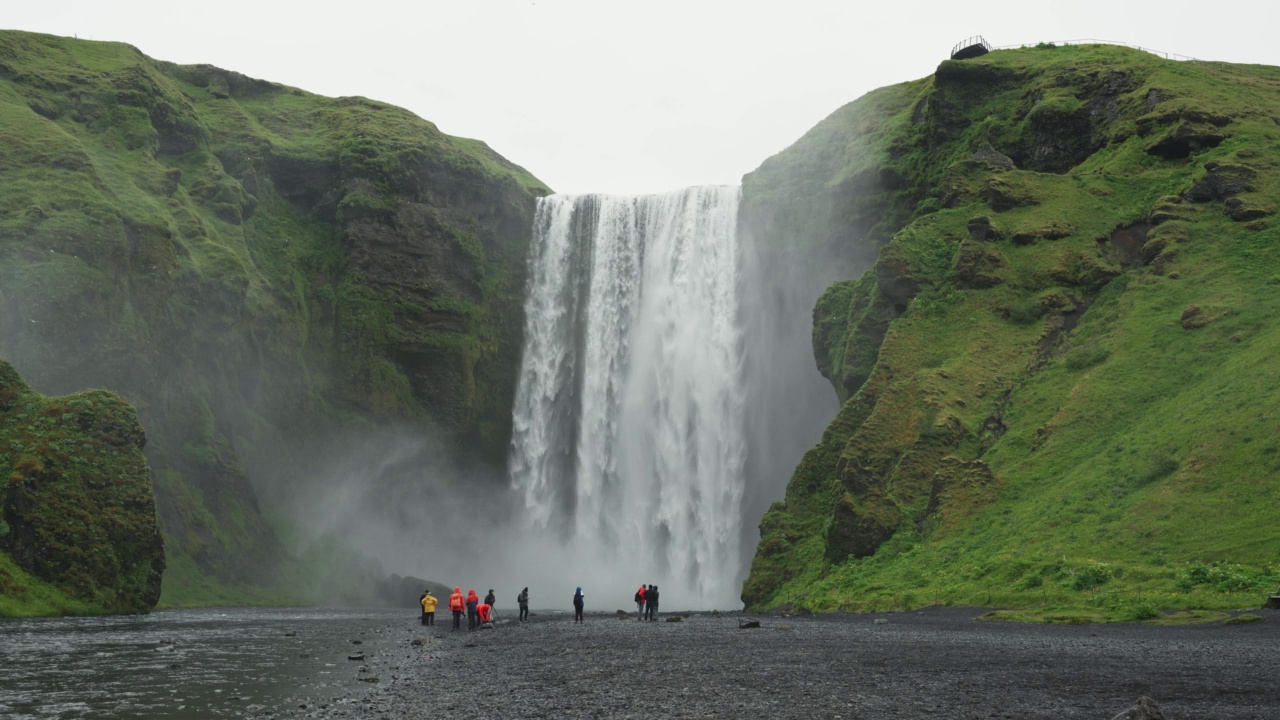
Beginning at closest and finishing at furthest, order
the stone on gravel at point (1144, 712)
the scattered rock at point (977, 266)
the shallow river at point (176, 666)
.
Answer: the stone on gravel at point (1144, 712)
the shallow river at point (176, 666)
the scattered rock at point (977, 266)

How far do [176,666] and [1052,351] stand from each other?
43342 millimetres

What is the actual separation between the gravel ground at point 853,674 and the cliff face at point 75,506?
2801 cm

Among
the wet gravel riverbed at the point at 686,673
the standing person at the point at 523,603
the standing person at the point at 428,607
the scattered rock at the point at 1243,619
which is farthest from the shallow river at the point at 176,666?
the scattered rock at the point at 1243,619

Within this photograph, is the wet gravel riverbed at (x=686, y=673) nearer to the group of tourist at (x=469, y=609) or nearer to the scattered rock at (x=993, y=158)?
the group of tourist at (x=469, y=609)

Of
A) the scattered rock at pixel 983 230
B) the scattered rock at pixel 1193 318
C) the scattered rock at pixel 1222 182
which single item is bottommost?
the scattered rock at pixel 1193 318

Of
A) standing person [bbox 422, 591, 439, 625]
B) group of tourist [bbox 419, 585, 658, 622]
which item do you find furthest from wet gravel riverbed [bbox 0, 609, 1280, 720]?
standing person [bbox 422, 591, 439, 625]

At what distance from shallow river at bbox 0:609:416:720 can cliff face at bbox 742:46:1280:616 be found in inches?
838

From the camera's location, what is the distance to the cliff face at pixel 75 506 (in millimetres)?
50781

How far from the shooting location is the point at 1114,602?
3086 centimetres

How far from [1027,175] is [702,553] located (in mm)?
33478

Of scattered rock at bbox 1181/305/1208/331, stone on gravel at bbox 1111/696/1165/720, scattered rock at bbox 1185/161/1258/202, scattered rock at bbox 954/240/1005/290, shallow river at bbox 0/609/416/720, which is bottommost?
shallow river at bbox 0/609/416/720

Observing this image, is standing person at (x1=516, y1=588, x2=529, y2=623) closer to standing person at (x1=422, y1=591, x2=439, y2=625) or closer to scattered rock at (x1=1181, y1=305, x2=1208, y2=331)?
standing person at (x1=422, y1=591, x2=439, y2=625)

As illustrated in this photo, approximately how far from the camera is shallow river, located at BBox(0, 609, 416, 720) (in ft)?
60.1

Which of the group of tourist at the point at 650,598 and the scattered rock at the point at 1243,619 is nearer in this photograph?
the scattered rock at the point at 1243,619
